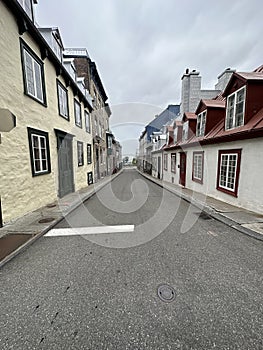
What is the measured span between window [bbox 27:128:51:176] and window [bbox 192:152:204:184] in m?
7.94

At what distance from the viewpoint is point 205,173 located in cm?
876

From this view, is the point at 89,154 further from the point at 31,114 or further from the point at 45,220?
the point at 45,220

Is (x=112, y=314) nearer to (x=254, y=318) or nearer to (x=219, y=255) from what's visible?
(x=254, y=318)

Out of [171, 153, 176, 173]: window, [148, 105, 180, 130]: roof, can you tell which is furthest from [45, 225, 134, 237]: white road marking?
[148, 105, 180, 130]: roof

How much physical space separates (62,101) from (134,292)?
939 centimetres

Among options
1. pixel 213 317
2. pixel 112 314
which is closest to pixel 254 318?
pixel 213 317

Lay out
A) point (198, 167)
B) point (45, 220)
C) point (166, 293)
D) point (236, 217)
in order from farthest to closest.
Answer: point (198, 167)
point (236, 217)
point (45, 220)
point (166, 293)

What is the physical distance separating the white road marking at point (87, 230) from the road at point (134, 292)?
0.35ft

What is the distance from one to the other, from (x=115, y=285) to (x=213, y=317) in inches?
53.5

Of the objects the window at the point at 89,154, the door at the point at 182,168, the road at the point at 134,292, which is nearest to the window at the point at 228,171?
the road at the point at 134,292

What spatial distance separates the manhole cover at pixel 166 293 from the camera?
223 cm

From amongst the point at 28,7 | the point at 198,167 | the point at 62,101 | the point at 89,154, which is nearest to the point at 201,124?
the point at 198,167

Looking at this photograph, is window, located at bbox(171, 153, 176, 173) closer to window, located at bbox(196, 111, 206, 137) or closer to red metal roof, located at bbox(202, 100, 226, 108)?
window, located at bbox(196, 111, 206, 137)

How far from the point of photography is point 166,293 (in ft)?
7.66
